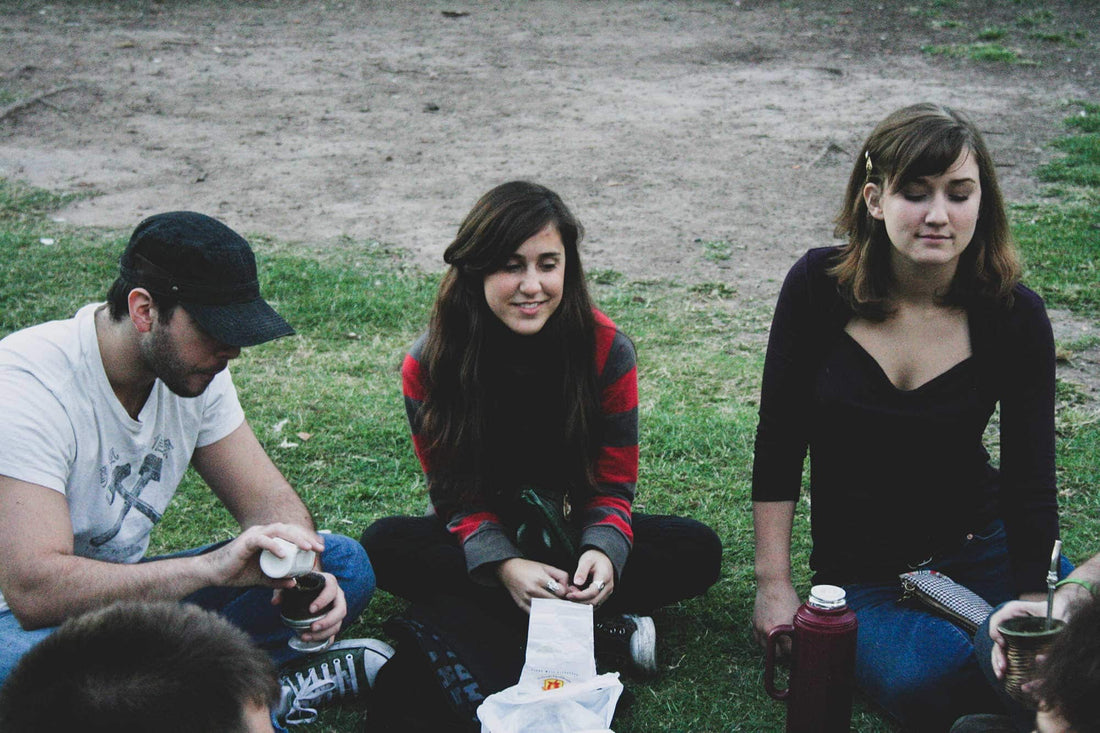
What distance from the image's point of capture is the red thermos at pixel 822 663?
2.83 metres

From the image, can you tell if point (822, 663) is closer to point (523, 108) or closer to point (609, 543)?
point (609, 543)

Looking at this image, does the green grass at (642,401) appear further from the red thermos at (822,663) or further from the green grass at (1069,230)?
the red thermos at (822,663)

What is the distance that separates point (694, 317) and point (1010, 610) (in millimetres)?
3809

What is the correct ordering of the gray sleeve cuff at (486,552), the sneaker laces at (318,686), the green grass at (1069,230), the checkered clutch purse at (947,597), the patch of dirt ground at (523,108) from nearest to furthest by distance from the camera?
the checkered clutch purse at (947,597) < the sneaker laces at (318,686) < the gray sleeve cuff at (486,552) < the green grass at (1069,230) < the patch of dirt ground at (523,108)

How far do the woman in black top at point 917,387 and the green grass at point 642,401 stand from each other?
344 millimetres

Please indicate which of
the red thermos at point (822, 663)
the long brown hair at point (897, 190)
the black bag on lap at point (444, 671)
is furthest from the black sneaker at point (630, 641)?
the long brown hair at point (897, 190)

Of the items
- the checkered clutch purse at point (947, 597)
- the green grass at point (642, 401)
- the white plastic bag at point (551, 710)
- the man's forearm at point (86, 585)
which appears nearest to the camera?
the man's forearm at point (86, 585)

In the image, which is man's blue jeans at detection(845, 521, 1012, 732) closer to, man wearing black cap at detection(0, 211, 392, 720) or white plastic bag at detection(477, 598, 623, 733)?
white plastic bag at detection(477, 598, 623, 733)

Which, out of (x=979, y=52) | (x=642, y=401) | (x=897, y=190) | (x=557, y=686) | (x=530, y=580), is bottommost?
(x=642, y=401)

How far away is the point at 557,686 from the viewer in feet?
9.89

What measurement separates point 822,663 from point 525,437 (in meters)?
1.13

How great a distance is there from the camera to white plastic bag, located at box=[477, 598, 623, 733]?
2902mm

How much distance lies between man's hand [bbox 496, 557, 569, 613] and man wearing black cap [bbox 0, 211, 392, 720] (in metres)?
0.42

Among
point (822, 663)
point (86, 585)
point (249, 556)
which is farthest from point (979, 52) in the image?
point (86, 585)
